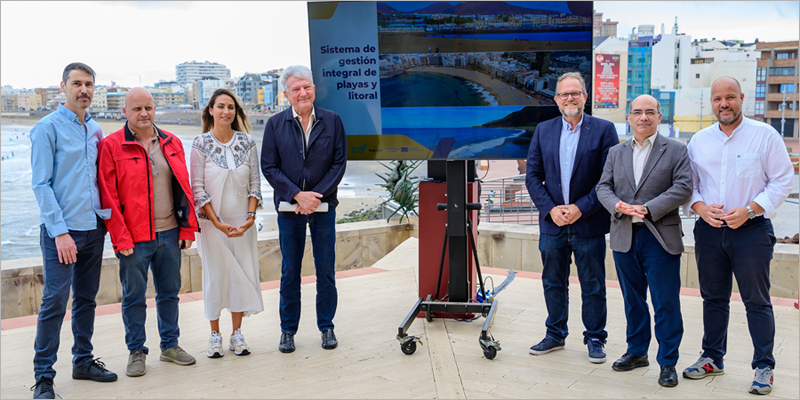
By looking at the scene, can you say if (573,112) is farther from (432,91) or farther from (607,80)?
(607,80)

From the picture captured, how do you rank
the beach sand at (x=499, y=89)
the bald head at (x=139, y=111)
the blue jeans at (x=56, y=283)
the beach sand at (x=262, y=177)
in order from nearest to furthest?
1. the blue jeans at (x=56, y=283)
2. the bald head at (x=139, y=111)
3. the beach sand at (x=262, y=177)
4. the beach sand at (x=499, y=89)

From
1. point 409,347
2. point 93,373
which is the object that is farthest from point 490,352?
point 93,373

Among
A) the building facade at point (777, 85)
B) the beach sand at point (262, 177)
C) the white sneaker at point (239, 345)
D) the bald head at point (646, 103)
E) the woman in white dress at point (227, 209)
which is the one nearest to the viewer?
the bald head at point (646, 103)

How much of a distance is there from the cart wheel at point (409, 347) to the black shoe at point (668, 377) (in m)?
1.32

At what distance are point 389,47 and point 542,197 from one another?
4.73ft

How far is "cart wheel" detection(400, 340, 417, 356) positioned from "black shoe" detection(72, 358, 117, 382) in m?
1.56

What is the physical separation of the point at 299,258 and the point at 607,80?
62298 mm

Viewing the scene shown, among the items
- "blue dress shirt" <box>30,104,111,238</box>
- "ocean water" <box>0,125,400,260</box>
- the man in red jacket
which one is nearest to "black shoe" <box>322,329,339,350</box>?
the man in red jacket

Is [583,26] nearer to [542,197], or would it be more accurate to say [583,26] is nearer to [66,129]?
[542,197]

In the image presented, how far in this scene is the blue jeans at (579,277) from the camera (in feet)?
10.7

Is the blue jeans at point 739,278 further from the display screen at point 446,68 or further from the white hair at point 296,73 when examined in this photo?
the white hair at point 296,73

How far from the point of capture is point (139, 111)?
308 cm

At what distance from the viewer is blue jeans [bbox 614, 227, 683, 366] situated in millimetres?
2947

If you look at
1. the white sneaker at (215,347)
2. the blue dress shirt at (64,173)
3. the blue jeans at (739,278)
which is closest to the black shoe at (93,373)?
the white sneaker at (215,347)
